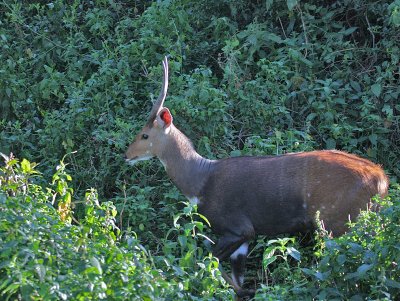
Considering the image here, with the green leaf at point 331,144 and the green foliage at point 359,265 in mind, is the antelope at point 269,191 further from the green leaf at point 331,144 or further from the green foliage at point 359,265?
the green foliage at point 359,265

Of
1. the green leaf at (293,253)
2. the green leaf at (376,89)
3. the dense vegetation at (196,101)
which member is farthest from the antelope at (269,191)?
the green leaf at (376,89)

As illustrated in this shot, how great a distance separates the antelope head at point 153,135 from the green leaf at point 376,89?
6.75 feet

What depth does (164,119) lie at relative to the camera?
9.20 metres

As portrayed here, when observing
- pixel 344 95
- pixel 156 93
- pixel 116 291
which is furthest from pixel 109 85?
pixel 116 291

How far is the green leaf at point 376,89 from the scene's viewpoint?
983 centimetres

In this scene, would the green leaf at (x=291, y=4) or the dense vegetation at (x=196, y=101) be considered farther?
the green leaf at (x=291, y=4)

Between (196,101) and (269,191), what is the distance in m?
1.53

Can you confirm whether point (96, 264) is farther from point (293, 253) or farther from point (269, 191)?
point (269, 191)

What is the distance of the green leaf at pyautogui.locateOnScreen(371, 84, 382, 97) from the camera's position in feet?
32.2

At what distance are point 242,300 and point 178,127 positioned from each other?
2061 millimetres

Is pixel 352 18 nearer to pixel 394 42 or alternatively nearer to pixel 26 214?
pixel 394 42

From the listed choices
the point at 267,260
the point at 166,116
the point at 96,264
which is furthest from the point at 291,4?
the point at 96,264

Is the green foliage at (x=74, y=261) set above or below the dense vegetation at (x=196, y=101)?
above

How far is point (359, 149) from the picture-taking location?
9.70 metres
